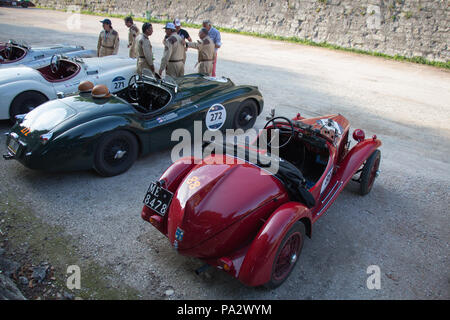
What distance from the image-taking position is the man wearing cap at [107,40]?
908cm

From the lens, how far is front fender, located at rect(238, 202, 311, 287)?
2.80m

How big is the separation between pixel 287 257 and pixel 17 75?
18.7ft

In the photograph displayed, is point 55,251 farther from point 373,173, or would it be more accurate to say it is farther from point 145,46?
point 145,46

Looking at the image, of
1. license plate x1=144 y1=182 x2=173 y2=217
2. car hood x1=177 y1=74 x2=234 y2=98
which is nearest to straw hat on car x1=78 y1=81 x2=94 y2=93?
car hood x1=177 y1=74 x2=234 y2=98

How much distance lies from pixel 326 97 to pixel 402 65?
21.5 ft

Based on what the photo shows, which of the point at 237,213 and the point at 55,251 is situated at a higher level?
the point at 237,213

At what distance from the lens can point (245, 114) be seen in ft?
21.3

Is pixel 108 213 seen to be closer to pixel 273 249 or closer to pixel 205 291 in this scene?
pixel 205 291

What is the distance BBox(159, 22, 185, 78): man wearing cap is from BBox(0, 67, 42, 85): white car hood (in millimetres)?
2532

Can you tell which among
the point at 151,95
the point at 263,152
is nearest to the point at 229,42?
the point at 151,95

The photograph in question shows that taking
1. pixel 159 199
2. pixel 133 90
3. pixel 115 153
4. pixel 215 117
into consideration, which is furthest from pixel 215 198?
pixel 133 90

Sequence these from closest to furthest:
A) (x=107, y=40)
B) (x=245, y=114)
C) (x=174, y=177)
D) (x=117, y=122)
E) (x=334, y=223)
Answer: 1. (x=174, y=177)
2. (x=334, y=223)
3. (x=117, y=122)
4. (x=245, y=114)
5. (x=107, y=40)

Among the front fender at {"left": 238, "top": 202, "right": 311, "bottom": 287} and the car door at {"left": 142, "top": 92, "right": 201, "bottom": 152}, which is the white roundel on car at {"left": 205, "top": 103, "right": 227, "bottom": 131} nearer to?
the car door at {"left": 142, "top": 92, "right": 201, "bottom": 152}

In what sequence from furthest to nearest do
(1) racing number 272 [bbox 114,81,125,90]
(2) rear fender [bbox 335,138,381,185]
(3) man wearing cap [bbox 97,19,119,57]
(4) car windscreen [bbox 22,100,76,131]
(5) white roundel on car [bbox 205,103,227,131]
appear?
(3) man wearing cap [bbox 97,19,119,57] < (1) racing number 272 [bbox 114,81,125,90] < (5) white roundel on car [bbox 205,103,227,131] < (4) car windscreen [bbox 22,100,76,131] < (2) rear fender [bbox 335,138,381,185]
